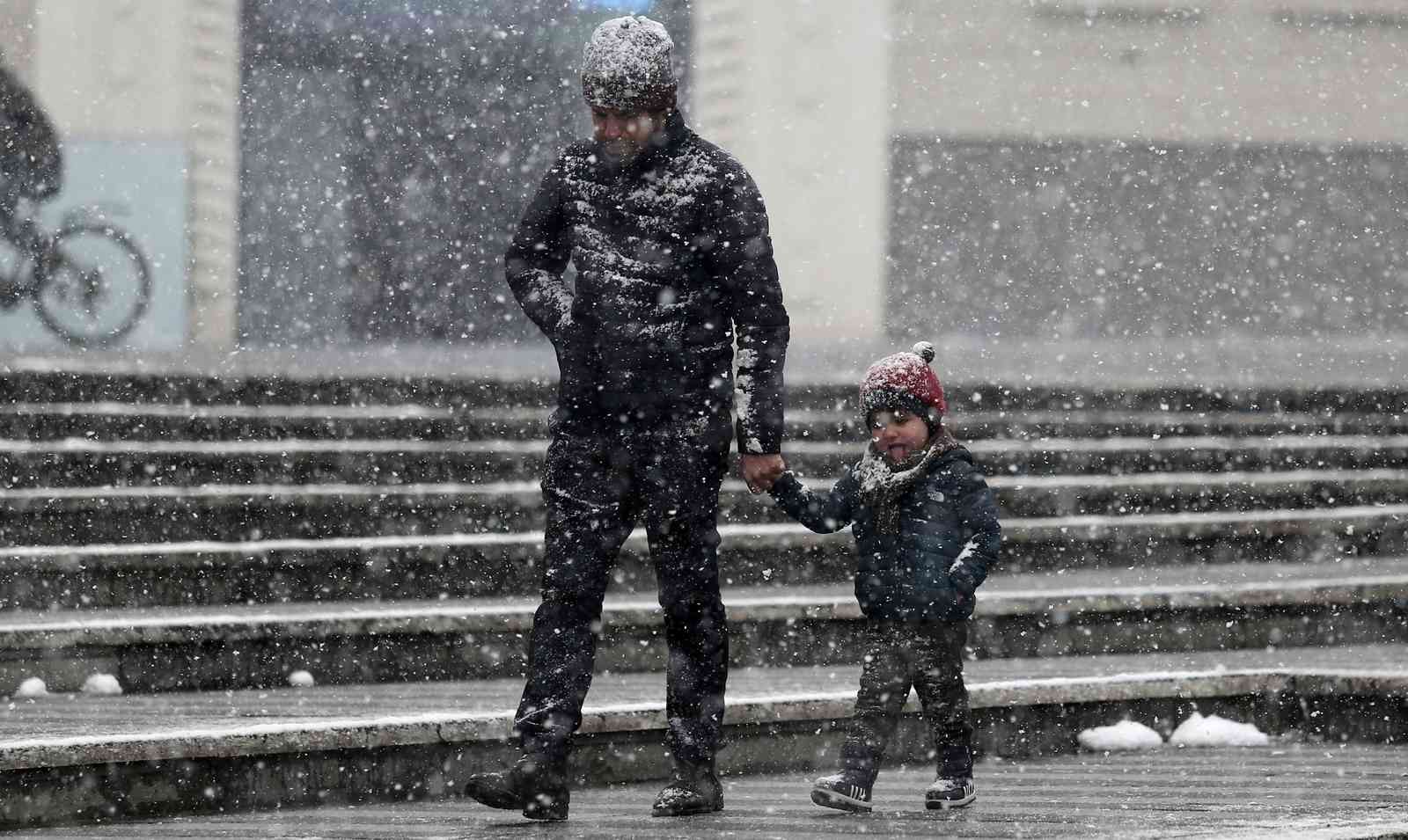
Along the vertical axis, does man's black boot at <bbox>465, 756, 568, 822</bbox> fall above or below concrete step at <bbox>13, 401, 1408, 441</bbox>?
below

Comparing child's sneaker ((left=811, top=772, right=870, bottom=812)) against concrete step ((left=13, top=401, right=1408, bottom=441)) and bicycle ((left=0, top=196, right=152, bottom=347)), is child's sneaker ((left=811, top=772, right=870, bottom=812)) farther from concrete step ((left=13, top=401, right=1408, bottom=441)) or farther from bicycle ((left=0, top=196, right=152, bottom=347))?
bicycle ((left=0, top=196, right=152, bottom=347))

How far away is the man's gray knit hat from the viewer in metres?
4.48

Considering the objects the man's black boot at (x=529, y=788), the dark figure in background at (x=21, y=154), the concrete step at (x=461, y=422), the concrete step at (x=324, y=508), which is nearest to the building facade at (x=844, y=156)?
the dark figure in background at (x=21, y=154)

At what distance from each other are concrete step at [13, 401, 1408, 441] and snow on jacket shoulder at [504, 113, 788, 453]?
3.83 meters

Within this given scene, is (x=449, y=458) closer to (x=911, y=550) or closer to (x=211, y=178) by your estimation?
(x=911, y=550)

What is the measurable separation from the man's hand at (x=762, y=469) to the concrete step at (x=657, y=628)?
170 cm

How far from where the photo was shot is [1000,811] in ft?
15.2

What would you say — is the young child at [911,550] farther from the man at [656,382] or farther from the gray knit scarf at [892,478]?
the man at [656,382]

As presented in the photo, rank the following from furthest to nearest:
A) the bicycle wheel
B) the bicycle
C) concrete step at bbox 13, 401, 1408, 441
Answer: the bicycle wheel, the bicycle, concrete step at bbox 13, 401, 1408, 441

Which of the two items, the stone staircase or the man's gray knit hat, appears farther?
the stone staircase

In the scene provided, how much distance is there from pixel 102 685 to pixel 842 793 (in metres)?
2.28

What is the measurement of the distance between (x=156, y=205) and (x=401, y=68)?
260 centimetres

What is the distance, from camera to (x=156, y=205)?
17797mm

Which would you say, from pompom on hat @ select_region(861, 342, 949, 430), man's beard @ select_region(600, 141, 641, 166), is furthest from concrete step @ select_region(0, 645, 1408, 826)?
man's beard @ select_region(600, 141, 641, 166)
